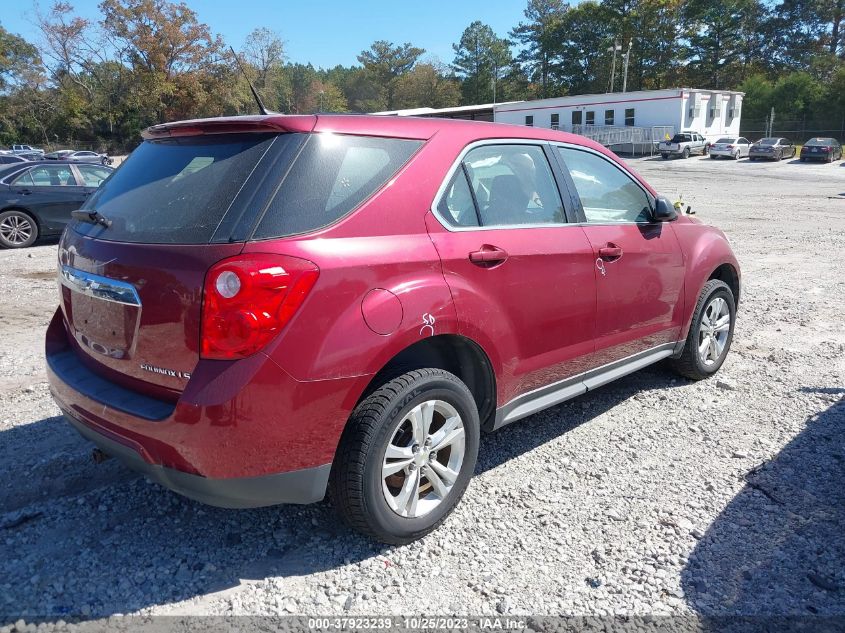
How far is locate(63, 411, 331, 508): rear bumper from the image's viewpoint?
8.22 ft

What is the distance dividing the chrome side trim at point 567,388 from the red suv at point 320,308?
15 mm

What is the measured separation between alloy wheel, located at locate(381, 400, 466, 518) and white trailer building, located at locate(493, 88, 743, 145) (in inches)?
1888

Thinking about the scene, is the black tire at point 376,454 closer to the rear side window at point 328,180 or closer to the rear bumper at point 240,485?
the rear bumper at point 240,485

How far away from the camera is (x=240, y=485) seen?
8.23ft

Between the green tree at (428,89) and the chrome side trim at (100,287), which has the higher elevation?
the green tree at (428,89)

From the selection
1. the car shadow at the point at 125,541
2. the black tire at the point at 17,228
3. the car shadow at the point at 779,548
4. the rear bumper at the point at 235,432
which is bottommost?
the car shadow at the point at 779,548

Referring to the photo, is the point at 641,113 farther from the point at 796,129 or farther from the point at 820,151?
the point at 796,129

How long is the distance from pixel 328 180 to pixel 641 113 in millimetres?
49841

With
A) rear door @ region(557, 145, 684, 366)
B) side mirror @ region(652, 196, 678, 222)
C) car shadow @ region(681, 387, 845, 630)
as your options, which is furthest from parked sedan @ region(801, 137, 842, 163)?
car shadow @ region(681, 387, 845, 630)

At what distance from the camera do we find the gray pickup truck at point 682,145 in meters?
42.9

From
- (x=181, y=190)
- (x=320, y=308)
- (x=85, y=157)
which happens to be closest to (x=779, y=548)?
(x=320, y=308)

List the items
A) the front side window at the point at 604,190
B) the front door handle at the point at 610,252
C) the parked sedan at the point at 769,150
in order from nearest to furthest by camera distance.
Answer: the front door handle at the point at 610,252 < the front side window at the point at 604,190 < the parked sedan at the point at 769,150

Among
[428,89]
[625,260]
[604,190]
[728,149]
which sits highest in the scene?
[428,89]

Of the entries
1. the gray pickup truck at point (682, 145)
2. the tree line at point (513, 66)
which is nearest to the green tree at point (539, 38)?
the tree line at point (513, 66)
